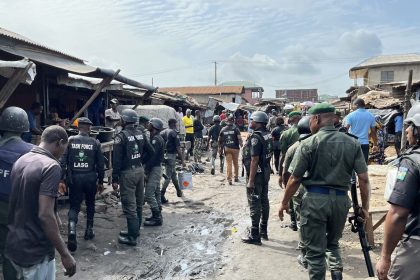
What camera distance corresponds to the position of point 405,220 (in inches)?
95.6

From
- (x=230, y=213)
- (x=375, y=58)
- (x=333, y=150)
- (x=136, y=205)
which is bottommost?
(x=230, y=213)

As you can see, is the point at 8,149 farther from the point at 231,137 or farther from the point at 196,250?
the point at 231,137

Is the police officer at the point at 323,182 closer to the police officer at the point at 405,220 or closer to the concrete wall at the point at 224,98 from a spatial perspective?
the police officer at the point at 405,220

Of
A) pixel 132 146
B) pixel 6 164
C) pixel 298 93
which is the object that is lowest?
pixel 132 146

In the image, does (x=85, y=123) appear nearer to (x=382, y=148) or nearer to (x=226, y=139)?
(x=226, y=139)

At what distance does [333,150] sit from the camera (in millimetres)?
3730

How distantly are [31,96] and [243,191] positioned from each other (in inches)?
238

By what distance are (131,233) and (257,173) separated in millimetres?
2207

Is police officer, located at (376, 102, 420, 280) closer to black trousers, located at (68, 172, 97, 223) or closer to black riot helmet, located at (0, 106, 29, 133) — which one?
black riot helmet, located at (0, 106, 29, 133)

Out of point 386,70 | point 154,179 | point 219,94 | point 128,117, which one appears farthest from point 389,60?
point 128,117

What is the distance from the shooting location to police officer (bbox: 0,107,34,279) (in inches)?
125

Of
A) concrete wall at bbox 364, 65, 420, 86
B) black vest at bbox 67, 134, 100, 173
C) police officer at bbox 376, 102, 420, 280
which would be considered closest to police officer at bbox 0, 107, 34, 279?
black vest at bbox 67, 134, 100, 173

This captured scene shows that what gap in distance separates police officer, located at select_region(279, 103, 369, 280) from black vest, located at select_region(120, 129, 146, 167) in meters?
2.79

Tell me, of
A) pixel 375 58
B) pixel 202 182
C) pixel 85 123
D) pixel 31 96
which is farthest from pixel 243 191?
pixel 375 58
